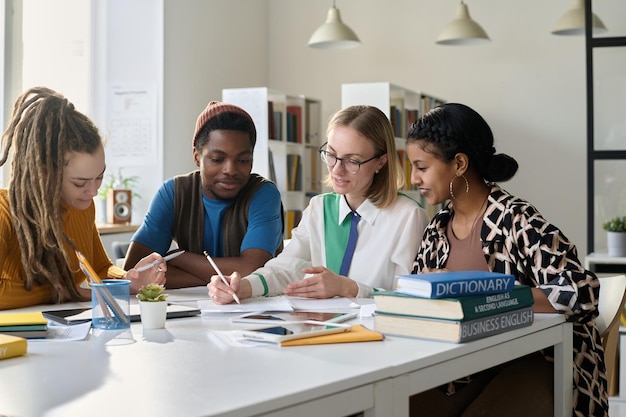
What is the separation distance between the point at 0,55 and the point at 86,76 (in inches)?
47.6

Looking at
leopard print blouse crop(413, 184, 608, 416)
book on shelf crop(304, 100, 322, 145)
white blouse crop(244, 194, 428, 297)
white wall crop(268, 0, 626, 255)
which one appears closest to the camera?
leopard print blouse crop(413, 184, 608, 416)

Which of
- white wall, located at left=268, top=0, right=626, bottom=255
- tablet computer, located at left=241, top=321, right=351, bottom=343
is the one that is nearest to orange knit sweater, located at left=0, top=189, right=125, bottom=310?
tablet computer, located at left=241, top=321, right=351, bottom=343

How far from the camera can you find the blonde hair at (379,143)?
8.13ft

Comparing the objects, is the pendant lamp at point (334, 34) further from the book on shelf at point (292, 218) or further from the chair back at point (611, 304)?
the chair back at point (611, 304)

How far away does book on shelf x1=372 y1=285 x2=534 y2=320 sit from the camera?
161 cm

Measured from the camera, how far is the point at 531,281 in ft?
A: 6.81

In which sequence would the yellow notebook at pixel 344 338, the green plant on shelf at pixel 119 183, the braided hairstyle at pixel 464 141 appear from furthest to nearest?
the green plant on shelf at pixel 119 183
the braided hairstyle at pixel 464 141
the yellow notebook at pixel 344 338

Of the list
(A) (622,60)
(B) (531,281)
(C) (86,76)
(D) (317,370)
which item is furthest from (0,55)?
(D) (317,370)

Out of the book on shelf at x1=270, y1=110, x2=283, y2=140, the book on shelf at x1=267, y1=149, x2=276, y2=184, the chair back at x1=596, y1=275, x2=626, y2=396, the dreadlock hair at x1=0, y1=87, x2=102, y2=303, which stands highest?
the book on shelf at x1=270, y1=110, x2=283, y2=140

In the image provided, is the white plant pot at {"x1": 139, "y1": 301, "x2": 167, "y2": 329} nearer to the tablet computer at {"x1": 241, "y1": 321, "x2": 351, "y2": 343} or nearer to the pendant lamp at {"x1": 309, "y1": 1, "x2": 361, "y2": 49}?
the tablet computer at {"x1": 241, "y1": 321, "x2": 351, "y2": 343}

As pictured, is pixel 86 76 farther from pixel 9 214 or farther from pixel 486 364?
pixel 486 364

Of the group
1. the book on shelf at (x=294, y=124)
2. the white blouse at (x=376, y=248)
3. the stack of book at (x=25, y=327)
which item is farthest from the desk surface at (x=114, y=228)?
the stack of book at (x=25, y=327)

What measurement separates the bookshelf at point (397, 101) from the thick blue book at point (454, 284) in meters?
4.98

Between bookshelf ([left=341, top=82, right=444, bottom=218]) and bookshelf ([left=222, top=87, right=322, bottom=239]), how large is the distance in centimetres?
52
